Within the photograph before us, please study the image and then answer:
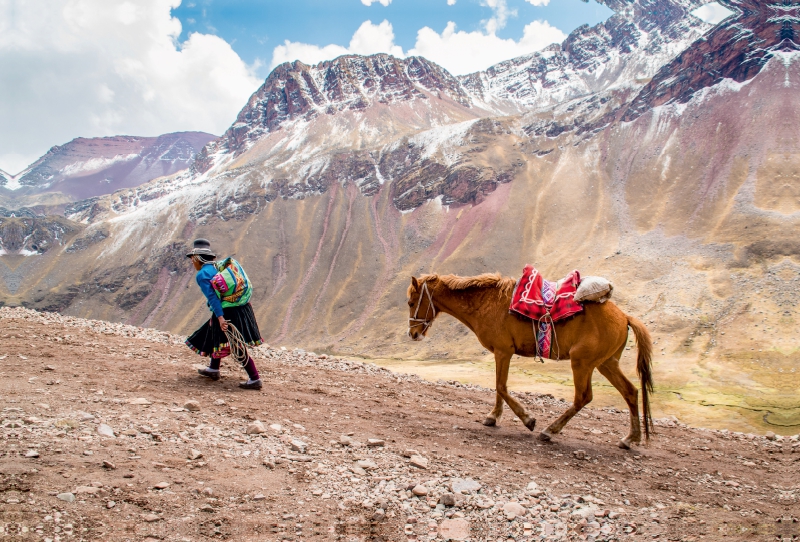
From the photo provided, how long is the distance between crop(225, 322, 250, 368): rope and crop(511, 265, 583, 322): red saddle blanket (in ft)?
16.4

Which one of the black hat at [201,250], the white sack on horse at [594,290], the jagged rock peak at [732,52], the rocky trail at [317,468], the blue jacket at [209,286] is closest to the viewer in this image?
the rocky trail at [317,468]

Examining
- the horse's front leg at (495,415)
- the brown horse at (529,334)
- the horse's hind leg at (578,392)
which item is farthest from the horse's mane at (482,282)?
the horse's front leg at (495,415)

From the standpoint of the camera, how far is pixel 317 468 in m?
5.40

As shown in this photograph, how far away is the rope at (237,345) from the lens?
819 centimetres

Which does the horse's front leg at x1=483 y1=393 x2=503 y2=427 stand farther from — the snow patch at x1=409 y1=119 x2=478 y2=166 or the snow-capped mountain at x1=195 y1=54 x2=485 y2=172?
the snow-capped mountain at x1=195 y1=54 x2=485 y2=172

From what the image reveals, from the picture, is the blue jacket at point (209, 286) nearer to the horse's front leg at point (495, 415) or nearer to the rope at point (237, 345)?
the rope at point (237, 345)

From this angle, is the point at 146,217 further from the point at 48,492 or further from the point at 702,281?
the point at 48,492

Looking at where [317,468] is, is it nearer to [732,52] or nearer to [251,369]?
[251,369]

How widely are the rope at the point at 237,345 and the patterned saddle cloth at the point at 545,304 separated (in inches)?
197

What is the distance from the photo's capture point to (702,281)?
162 feet

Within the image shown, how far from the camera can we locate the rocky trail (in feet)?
13.2

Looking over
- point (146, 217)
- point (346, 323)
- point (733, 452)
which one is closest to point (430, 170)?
point (346, 323)

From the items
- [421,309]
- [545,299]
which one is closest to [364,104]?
[421,309]

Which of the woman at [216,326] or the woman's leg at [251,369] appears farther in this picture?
the woman's leg at [251,369]
